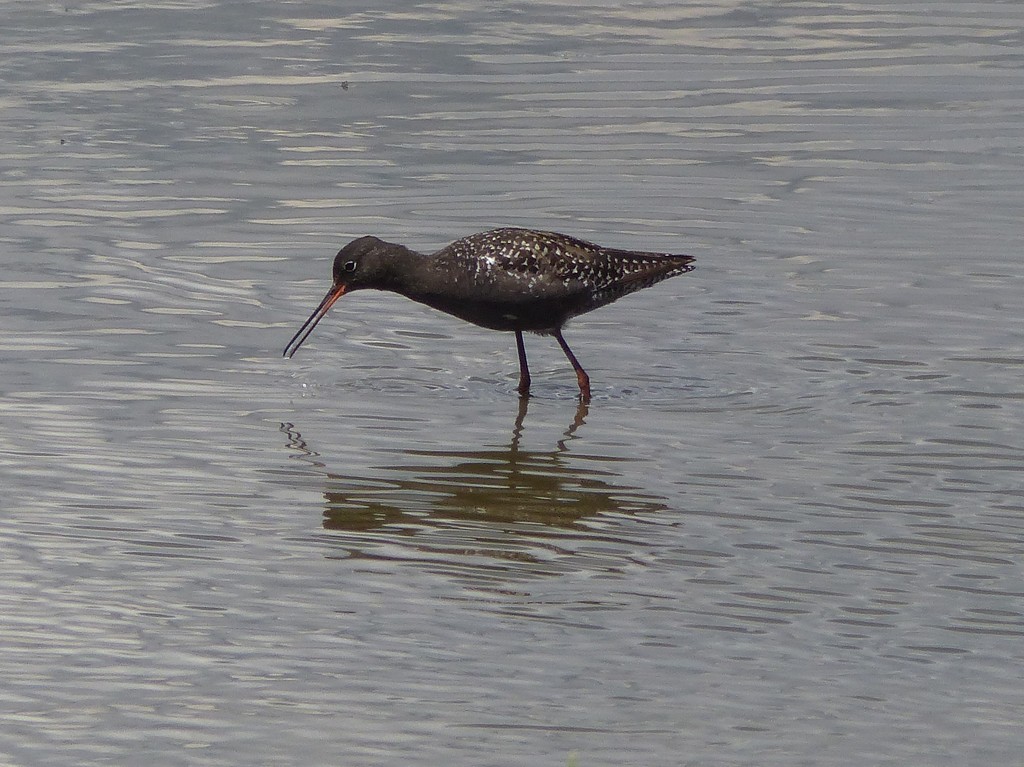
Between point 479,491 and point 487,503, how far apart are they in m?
0.16

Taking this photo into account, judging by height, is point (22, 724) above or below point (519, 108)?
below

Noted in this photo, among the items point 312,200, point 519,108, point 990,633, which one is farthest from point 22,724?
point 519,108

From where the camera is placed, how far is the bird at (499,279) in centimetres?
1004

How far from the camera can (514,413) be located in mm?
9602

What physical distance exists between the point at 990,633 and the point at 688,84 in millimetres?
10657

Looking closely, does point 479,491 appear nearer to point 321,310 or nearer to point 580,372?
point 580,372

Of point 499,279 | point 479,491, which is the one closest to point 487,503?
point 479,491

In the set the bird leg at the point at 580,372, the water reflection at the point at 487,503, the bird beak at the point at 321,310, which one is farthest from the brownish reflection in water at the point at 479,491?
the bird beak at the point at 321,310

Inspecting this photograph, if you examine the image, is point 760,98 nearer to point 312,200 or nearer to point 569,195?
point 569,195

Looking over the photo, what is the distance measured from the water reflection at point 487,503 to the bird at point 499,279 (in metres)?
1.05

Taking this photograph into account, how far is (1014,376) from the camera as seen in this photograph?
9.66 meters

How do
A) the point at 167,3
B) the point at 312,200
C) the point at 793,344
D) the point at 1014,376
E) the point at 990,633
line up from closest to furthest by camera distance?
the point at 990,633, the point at 1014,376, the point at 793,344, the point at 312,200, the point at 167,3

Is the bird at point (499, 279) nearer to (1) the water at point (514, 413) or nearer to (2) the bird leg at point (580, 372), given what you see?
(2) the bird leg at point (580, 372)

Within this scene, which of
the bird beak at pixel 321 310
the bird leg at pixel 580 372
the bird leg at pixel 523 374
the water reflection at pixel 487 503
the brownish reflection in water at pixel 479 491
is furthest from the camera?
the bird beak at pixel 321 310
